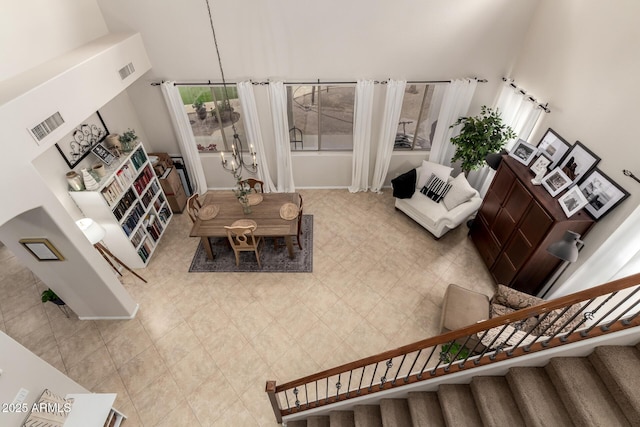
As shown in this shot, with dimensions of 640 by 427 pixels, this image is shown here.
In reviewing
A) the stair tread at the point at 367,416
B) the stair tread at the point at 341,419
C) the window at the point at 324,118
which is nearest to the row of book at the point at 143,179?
the window at the point at 324,118

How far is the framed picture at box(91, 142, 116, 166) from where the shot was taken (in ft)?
15.1

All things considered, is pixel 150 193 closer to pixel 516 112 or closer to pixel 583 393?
pixel 583 393

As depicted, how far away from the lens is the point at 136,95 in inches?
225

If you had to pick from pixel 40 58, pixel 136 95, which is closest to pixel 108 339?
pixel 40 58

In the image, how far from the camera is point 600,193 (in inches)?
144

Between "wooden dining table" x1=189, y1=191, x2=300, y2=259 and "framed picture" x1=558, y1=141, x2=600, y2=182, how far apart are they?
3.85 metres

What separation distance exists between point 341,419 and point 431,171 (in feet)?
14.6

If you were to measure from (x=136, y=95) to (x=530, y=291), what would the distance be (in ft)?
23.8

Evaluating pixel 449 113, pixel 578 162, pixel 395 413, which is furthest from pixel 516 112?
pixel 395 413

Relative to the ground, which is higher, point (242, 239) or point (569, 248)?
point (569, 248)

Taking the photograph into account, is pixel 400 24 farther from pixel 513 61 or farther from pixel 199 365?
pixel 199 365

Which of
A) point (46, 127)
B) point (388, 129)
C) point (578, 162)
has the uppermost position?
point (46, 127)

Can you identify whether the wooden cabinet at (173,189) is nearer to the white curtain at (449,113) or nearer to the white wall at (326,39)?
the white wall at (326,39)

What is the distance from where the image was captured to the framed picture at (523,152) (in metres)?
4.53
